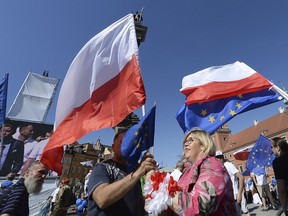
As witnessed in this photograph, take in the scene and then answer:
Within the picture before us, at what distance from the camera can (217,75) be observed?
4.79 m

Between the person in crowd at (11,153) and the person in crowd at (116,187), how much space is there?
12.9 m

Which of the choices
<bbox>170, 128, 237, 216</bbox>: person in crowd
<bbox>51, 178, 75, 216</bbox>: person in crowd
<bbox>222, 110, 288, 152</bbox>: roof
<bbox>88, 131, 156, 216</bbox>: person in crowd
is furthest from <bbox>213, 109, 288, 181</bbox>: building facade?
<bbox>170, 128, 237, 216</bbox>: person in crowd

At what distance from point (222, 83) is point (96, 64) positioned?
2.56m

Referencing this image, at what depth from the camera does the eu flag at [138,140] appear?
257 cm

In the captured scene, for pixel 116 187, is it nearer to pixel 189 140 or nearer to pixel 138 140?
pixel 189 140

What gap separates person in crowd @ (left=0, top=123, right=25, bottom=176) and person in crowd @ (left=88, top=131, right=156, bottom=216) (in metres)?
12.9

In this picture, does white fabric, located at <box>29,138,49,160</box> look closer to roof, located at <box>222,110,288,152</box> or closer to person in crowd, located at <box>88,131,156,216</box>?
person in crowd, located at <box>88,131,156,216</box>

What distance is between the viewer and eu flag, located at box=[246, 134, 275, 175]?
35.3 feet

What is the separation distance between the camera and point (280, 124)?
5231cm

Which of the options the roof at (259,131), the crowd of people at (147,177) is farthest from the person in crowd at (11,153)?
the roof at (259,131)

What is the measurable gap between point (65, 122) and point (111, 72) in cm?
117

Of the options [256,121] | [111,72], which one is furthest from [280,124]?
[111,72]

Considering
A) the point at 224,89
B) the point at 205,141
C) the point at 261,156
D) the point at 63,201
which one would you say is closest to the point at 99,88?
the point at 205,141

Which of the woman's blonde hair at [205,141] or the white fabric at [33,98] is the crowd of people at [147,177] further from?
the white fabric at [33,98]
